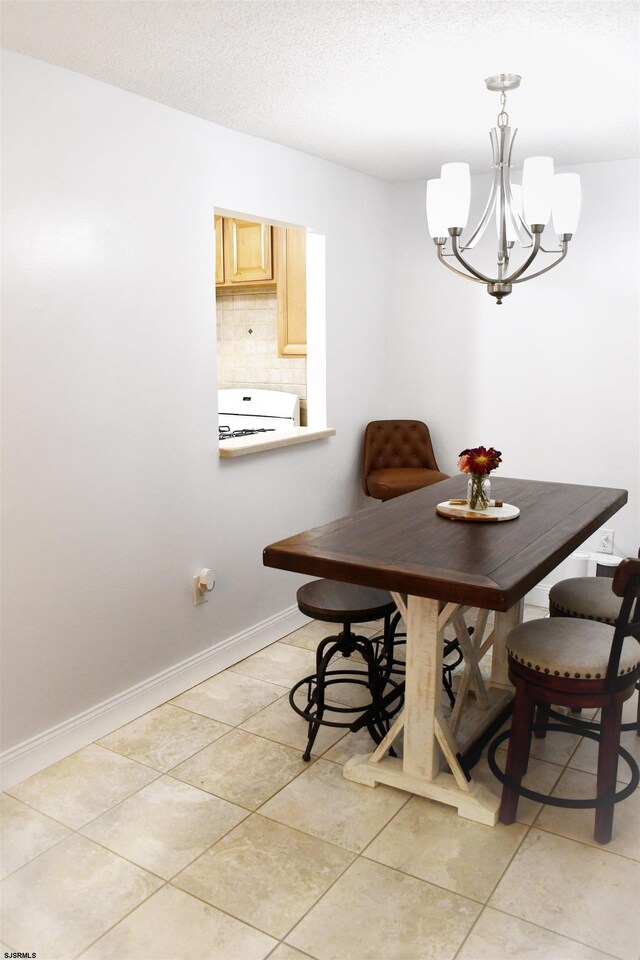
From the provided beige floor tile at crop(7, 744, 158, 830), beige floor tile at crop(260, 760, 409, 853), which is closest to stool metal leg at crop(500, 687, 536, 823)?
beige floor tile at crop(260, 760, 409, 853)

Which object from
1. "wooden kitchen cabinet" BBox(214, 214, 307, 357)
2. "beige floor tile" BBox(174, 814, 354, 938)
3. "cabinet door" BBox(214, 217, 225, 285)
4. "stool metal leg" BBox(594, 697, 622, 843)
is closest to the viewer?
"beige floor tile" BBox(174, 814, 354, 938)

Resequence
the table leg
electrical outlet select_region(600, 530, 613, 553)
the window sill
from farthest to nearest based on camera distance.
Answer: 1. electrical outlet select_region(600, 530, 613, 553)
2. the window sill
3. the table leg

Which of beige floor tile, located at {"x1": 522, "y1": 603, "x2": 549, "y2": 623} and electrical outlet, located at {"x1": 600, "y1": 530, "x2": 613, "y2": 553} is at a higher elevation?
electrical outlet, located at {"x1": 600, "y1": 530, "x2": 613, "y2": 553}

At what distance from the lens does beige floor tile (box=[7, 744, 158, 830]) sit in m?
2.45

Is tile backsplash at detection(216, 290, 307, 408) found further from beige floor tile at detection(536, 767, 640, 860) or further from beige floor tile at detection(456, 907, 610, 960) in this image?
beige floor tile at detection(456, 907, 610, 960)

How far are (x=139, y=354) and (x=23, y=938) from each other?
191 cm

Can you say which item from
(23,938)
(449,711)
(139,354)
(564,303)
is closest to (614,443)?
(564,303)

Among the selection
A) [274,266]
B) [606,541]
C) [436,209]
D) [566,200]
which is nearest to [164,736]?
[436,209]

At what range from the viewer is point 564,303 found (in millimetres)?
4066

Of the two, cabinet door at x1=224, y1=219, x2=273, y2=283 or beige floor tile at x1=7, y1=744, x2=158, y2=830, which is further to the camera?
cabinet door at x1=224, y1=219, x2=273, y2=283

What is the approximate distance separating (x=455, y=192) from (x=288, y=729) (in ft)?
6.56

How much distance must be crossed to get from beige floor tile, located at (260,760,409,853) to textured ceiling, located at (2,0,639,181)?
7.62ft

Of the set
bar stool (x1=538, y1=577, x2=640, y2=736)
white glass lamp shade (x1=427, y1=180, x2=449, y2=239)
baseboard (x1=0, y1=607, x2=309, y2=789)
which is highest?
white glass lamp shade (x1=427, y1=180, x2=449, y2=239)

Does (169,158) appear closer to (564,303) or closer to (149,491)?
(149,491)
